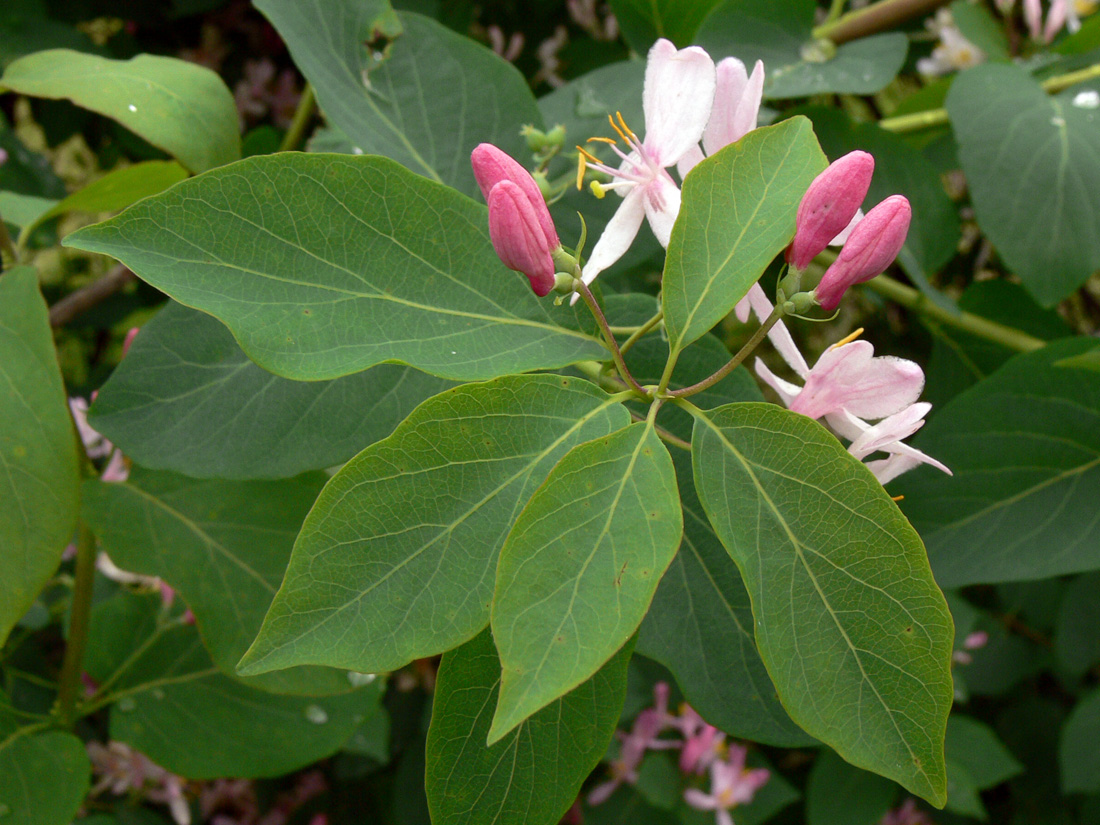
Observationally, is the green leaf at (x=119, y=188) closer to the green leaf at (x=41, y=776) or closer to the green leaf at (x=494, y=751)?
the green leaf at (x=41, y=776)

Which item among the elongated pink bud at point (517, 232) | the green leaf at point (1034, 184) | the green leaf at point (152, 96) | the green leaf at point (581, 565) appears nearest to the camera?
the green leaf at point (581, 565)

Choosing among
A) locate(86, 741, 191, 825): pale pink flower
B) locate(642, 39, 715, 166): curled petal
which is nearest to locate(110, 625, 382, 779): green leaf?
locate(86, 741, 191, 825): pale pink flower

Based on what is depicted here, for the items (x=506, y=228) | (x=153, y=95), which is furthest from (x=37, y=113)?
(x=506, y=228)

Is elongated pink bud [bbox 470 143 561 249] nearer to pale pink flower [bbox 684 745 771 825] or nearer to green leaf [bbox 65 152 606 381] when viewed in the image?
green leaf [bbox 65 152 606 381]

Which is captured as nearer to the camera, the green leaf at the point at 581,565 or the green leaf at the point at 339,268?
the green leaf at the point at 581,565

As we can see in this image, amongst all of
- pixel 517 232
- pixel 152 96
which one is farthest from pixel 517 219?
pixel 152 96

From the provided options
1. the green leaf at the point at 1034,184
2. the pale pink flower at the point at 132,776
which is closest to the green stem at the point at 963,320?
the green leaf at the point at 1034,184

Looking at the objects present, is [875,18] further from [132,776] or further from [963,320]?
[132,776]
